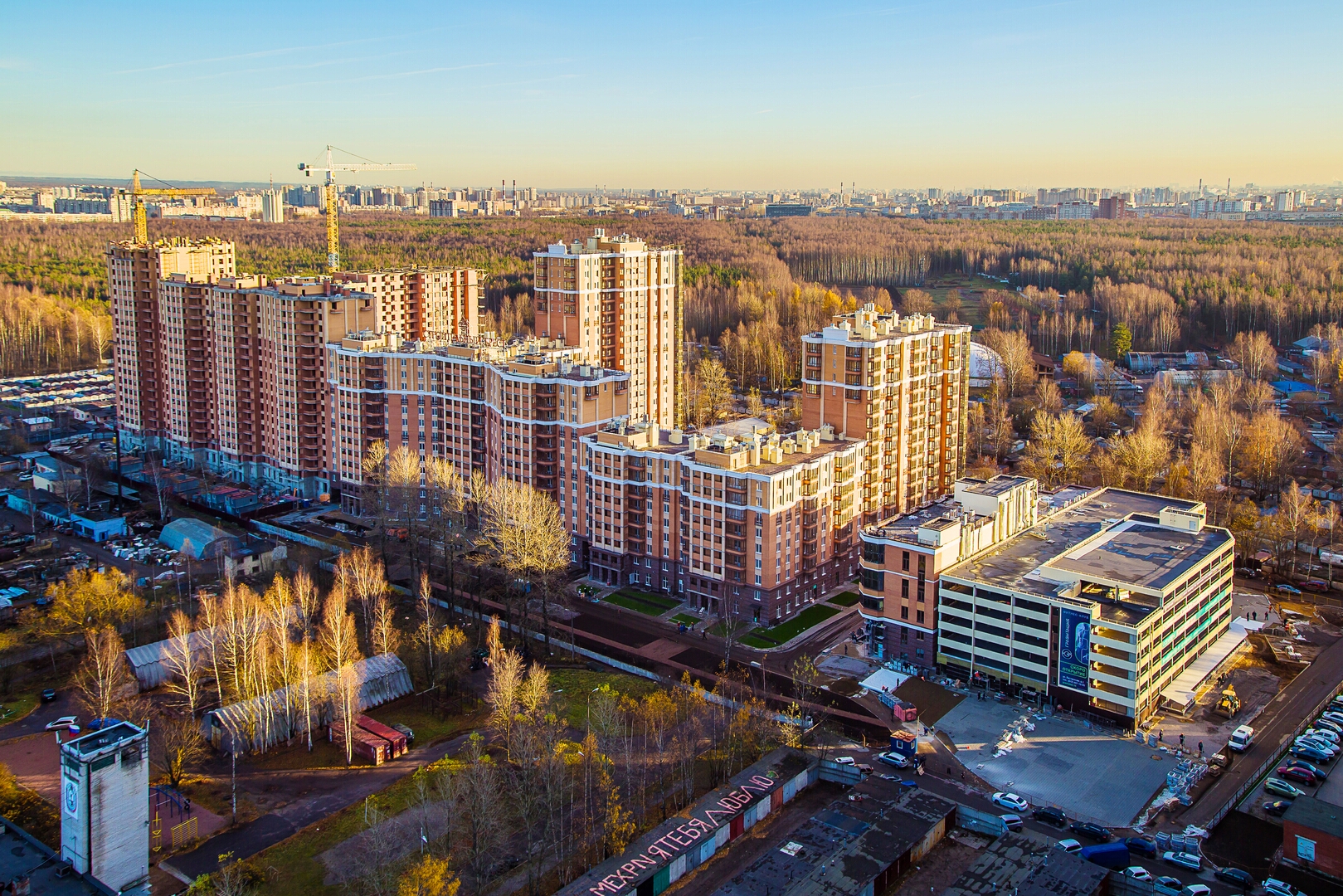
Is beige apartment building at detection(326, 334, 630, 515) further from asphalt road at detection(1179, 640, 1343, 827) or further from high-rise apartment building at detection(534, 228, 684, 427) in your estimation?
asphalt road at detection(1179, 640, 1343, 827)

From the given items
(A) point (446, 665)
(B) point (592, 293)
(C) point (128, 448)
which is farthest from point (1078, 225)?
(A) point (446, 665)

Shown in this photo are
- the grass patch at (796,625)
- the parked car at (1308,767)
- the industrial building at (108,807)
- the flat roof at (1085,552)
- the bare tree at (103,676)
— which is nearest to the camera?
the industrial building at (108,807)

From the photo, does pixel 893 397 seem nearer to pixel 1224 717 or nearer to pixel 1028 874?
pixel 1224 717

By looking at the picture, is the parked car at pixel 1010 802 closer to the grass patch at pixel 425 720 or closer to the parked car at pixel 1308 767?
the parked car at pixel 1308 767

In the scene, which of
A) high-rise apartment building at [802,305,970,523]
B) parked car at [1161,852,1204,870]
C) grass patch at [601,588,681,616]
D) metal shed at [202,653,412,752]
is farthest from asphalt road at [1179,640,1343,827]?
metal shed at [202,653,412,752]

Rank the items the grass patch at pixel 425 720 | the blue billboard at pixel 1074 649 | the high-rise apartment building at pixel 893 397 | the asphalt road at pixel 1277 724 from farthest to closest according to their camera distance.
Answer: the high-rise apartment building at pixel 893 397, the grass patch at pixel 425 720, the blue billboard at pixel 1074 649, the asphalt road at pixel 1277 724

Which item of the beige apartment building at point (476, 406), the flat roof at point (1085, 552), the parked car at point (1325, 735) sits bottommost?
the parked car at point (1325, 735)

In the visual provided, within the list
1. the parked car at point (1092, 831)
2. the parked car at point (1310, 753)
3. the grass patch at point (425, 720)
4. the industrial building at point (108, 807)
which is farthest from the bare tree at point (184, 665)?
the parked car at point (1310, 753)
